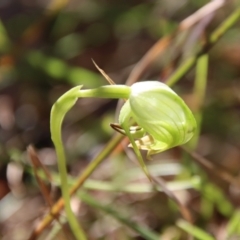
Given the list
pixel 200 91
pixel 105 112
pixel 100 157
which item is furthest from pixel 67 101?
pixel 105 112

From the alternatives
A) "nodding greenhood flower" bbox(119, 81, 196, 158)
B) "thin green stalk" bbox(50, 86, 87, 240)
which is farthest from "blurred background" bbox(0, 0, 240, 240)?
"nodding greenhood flower" bbox(119, 81, 196, 158)

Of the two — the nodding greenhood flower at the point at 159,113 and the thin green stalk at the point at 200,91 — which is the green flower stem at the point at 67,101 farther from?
the thin green stalk at the point at 200,91

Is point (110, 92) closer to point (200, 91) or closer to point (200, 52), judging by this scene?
point (200, 52)

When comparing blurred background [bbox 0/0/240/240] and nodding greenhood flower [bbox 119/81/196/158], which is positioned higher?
nodding greenhood flower [bbox 119/81/196/158]

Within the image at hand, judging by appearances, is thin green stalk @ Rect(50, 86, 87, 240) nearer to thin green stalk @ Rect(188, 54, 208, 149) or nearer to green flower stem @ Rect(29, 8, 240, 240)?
green flower stem @ Rect(29, 8, 240, 240)

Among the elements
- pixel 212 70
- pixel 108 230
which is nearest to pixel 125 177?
pixel 108 230

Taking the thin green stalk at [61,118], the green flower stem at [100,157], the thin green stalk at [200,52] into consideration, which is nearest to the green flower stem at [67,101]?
the thin green stalk at [61,118]
